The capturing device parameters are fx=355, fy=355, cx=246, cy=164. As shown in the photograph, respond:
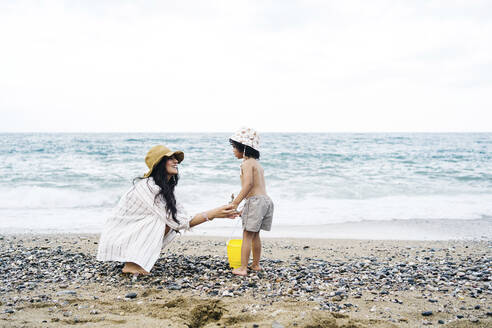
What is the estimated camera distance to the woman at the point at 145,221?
3.96 m

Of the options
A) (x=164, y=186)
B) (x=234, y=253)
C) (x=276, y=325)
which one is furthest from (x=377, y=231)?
(x=276, y=325)

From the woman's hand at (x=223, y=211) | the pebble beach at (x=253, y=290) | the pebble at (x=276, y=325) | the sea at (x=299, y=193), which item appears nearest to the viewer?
the pebble at (x=276, y=325)

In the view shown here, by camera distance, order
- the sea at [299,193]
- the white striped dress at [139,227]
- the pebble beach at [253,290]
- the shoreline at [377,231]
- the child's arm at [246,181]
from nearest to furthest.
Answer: the pebble beach at [253,290] → the white striped dress at [139,227] → the child's arm at [246,181] → the shoreline at [377,231] → the sea at [299,193]

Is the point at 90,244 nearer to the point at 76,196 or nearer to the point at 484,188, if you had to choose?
the point at 76,196

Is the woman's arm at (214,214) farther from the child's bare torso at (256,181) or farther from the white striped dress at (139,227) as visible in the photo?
the child's bare torso at (256,181)

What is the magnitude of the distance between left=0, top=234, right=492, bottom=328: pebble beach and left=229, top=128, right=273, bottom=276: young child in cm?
Answer: 40

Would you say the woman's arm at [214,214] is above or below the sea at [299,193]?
A: above

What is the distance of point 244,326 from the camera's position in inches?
112

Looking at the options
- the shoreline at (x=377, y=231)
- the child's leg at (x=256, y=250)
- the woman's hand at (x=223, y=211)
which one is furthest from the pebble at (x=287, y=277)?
the shoreline at (x=377, y=231)

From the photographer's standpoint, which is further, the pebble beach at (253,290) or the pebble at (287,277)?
the pebble at (287,277)

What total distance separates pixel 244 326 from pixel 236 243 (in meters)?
1.66

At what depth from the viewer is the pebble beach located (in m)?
2.99

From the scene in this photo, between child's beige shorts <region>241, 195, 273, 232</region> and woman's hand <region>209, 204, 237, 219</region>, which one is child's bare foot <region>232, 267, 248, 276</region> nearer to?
child's beige shorts <region>241, 195, 273, 232</region>

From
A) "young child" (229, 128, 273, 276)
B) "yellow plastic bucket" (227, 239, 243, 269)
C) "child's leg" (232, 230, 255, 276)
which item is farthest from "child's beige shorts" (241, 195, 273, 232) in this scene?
"yellow plastic bucket" (227, 239, 243, 269)
